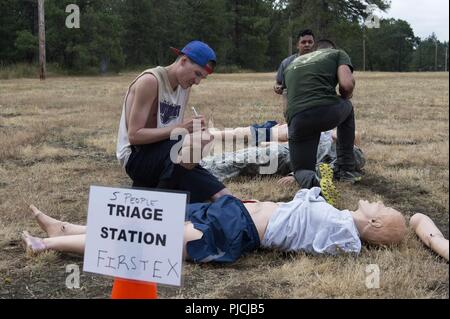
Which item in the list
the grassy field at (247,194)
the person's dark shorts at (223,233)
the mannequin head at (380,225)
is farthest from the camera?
the mannequin head at (380,225)

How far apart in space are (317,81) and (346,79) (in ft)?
0.83

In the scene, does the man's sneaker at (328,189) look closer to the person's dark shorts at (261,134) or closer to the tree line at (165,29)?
the person's dark shorts at (261,134)

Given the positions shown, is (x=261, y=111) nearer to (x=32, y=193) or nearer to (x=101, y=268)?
(x=32, y=193)

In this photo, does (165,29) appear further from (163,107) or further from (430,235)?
(430,235)

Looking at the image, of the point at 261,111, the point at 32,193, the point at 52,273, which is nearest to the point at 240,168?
the point at 32,193

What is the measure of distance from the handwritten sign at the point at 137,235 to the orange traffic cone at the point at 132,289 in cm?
13

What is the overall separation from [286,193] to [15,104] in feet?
30.5

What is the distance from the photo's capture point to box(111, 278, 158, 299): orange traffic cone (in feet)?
8.03

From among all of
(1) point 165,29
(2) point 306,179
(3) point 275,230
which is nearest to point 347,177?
(2) point 306,179

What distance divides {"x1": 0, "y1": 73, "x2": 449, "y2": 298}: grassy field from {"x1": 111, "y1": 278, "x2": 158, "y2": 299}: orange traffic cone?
0.29 meters

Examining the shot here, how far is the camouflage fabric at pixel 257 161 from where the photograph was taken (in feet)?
17.2

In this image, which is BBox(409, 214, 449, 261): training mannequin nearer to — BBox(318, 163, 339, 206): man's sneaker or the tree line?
BBox(318, 163, 339, 206): man's sneaker

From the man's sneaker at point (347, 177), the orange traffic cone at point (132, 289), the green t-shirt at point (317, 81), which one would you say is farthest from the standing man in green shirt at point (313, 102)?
the orange traffic cone at point (132, 289)

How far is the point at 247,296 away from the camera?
2.73 metres
